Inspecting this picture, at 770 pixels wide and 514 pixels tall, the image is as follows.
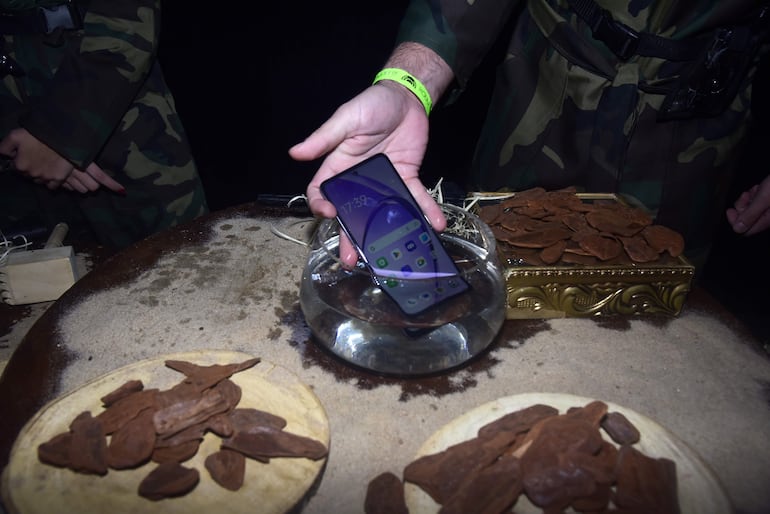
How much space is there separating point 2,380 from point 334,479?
0.43m

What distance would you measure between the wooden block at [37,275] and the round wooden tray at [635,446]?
2.75 feet

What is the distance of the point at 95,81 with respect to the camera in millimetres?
1125

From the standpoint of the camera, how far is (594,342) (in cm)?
73

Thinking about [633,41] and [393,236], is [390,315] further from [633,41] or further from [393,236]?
[633,41]

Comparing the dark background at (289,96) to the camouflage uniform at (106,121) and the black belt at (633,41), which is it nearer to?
the camouflage uniform at (106,121)

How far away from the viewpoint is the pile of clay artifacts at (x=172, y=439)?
498 mm

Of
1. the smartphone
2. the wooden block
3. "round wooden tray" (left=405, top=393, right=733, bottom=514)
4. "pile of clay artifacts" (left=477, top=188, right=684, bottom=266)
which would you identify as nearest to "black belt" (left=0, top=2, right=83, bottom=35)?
the wooden block

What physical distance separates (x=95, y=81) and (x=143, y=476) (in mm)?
939

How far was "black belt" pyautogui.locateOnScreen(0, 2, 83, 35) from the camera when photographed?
3.64ft

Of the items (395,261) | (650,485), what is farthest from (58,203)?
(650,485)

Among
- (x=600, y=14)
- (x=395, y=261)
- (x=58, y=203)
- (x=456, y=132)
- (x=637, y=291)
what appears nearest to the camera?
(x=395, y=261)

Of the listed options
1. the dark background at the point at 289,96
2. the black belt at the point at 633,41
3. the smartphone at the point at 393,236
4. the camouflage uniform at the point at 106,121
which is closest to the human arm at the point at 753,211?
the black belt at the point at 633,41

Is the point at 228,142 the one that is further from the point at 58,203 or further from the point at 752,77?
the point at 752,77

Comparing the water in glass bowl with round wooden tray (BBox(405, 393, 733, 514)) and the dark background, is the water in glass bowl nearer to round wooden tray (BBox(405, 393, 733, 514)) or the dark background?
round wooden tray (BBox(405, 393, 733, 514))
